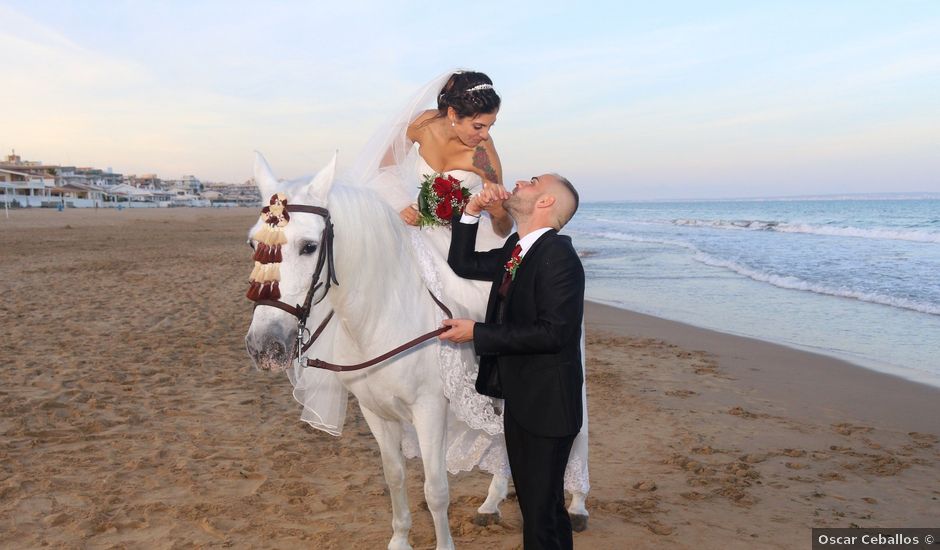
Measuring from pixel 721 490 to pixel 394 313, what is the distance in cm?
301

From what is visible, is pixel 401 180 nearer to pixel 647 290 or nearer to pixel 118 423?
pixel 118 423

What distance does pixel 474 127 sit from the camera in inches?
135

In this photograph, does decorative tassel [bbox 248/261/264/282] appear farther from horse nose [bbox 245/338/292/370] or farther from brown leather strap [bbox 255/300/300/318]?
horse nose [bbox 245/338/292/370]

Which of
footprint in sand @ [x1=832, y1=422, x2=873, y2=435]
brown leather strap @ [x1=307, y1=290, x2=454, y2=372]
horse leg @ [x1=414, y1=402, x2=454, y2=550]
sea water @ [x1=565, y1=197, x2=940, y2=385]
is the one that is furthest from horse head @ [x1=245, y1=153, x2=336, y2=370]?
sea water @ [x1=565, y1=197, x2=940, y2=385]

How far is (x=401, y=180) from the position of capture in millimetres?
3529

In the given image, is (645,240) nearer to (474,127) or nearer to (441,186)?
(474,127)

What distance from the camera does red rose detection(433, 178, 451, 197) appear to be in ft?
10.2

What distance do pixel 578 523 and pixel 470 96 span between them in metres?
2.64

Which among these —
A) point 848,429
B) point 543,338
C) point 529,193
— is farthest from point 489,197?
point 848,429

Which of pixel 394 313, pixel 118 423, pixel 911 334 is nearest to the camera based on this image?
pixel 394 313

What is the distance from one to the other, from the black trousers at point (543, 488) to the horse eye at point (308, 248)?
43.7 inches

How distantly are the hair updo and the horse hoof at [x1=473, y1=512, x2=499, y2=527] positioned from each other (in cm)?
251

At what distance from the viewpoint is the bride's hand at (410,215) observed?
10.7ft

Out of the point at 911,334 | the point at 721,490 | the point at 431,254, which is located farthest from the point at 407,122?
the point at 911,334
